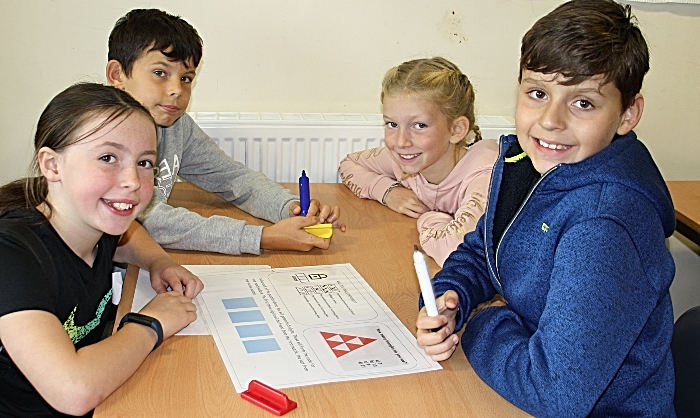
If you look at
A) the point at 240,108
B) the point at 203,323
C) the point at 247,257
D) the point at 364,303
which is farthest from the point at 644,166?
the point at 240,108

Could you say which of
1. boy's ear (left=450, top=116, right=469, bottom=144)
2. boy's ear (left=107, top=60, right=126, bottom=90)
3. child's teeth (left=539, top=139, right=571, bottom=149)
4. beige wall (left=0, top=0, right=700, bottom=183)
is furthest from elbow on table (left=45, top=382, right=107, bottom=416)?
beige wall (left=0, top=0, right=700, bottom=183)

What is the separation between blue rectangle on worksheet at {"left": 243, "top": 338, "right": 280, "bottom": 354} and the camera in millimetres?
1111

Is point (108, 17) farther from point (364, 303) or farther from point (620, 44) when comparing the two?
point (620, 44)

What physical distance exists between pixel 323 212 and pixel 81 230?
630 mm

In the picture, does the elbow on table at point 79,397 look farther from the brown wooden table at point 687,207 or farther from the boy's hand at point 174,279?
the brown wooden table at point 687,207

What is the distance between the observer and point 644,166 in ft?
3.30

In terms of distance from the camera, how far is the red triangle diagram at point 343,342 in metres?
1.12

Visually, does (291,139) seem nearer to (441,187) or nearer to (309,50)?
(309,50)

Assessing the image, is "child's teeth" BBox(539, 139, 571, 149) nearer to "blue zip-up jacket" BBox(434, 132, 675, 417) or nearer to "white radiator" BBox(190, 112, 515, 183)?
"blue zip-up jacket" BBox(434, 132, 675, 417)

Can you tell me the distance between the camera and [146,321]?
1.12m

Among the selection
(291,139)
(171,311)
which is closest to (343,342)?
(171,311)

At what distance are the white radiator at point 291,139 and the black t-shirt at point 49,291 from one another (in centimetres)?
85

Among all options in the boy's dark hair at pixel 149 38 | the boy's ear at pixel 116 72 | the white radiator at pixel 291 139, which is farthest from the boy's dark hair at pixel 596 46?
the white radiator at pixel 291 139

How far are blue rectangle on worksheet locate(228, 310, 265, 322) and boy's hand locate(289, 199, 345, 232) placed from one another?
50 centimetres
